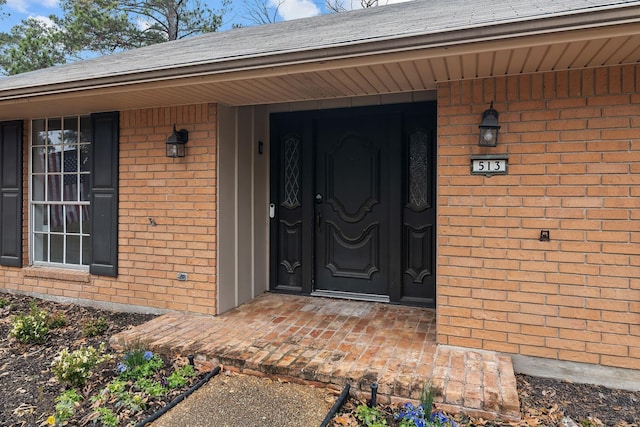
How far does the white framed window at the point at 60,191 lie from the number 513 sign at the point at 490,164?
4.04 m

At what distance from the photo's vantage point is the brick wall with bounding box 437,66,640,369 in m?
2.66

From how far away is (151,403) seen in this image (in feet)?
8.25

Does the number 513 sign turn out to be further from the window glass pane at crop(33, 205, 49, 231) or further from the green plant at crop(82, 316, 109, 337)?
the window glass pane at crop(33, 205, 49, 231)

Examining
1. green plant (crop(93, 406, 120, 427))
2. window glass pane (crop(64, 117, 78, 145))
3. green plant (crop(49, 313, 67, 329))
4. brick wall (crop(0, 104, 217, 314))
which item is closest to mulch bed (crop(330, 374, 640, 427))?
green plant (crop(93, 406, 120, 427))

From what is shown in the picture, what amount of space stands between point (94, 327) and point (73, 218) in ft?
5.52

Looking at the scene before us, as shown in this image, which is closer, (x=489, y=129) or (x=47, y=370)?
(x=489, y=129)

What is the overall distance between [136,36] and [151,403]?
12.6m

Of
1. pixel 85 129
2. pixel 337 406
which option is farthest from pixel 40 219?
pixel 337 406

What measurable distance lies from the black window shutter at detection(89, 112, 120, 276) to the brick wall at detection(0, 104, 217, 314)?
0.24ft

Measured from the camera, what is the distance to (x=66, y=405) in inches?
94.6

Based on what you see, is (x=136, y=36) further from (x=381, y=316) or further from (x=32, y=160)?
(x=381, y=316)

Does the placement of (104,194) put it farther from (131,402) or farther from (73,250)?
(131,402)

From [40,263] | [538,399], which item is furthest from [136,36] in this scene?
[538,399]

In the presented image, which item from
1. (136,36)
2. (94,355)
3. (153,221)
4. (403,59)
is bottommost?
(94,355)
